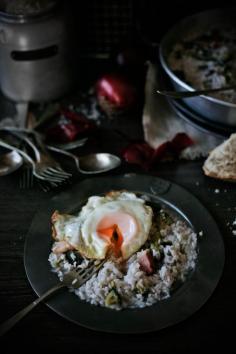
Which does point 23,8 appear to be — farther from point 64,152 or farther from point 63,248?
point 63,248

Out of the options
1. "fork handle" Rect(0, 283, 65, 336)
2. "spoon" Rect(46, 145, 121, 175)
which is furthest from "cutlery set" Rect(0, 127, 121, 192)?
"fork handle" Rect(0, 283, 65, 336)

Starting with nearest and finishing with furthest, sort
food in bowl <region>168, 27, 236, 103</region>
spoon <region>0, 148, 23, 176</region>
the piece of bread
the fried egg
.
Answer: the fried egg
the piece of bread
spoon <region>0, 148, 23, 176</region>
food in bowl <region>168, 27, 236, 103</region>

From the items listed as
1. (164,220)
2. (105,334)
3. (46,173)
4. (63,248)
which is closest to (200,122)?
(164,220)

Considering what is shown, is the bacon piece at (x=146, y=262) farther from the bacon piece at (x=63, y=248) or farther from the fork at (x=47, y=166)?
the fork at (x=47, y=166)

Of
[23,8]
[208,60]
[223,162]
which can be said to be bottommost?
[223,162]

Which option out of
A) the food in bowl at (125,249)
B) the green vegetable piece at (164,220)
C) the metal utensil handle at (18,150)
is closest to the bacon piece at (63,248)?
the food in bowl at (125,249)

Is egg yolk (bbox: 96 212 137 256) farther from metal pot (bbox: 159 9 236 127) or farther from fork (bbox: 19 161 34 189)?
metal pot (bbox: 159 9 236 127)
